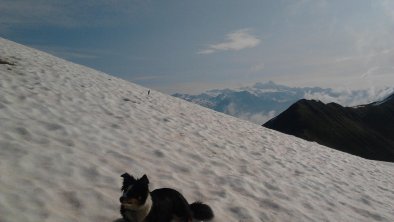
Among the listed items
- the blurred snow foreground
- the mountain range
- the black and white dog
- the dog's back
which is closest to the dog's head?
the black and white dog

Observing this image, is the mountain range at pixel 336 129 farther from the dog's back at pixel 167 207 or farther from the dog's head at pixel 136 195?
the dog's head at pixel 136 195

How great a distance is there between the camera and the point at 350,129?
170 metres

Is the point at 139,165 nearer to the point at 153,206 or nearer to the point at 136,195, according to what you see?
the point at 153,206

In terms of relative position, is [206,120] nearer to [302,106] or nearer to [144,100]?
[144,100]

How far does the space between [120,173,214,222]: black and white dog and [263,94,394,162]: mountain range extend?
5556 inches

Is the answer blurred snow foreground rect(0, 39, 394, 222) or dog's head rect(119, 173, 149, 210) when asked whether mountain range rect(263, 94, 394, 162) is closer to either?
blurred snow foreground rect(0, 39, 394, 222)

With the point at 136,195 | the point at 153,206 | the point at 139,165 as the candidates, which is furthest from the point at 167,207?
the point at 139,165

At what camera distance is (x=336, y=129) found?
164 meters

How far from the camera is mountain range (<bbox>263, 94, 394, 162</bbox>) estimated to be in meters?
153

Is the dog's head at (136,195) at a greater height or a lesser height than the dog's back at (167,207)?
greater

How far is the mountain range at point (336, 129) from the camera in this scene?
153 m

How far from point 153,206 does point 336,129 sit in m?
167

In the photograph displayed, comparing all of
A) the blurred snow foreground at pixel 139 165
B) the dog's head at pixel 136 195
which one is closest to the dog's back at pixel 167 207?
the dog's head at pixel 136 195

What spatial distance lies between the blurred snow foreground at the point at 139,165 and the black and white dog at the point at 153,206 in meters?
0.64
